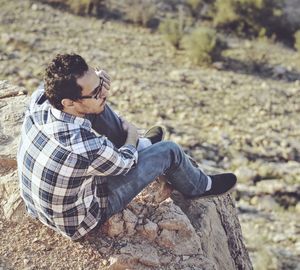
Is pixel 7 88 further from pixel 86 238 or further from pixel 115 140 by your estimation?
pixel 86 238

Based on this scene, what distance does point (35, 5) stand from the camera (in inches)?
405

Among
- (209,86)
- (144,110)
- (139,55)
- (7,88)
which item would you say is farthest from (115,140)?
(139,55)

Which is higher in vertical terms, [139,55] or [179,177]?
[179,177]

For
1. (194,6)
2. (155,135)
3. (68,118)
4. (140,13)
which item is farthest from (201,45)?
(68,118)

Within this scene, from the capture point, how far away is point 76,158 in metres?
2.78

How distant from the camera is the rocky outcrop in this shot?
324 centimetres

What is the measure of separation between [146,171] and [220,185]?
643mm

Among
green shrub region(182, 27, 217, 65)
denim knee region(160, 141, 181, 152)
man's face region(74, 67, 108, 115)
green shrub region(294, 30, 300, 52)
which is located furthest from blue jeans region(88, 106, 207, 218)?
green shrub region(294, 30, 300, 52)

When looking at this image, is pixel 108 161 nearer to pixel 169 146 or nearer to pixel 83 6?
pixel 169 146

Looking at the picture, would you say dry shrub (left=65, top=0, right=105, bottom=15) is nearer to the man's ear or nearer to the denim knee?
the denim knee

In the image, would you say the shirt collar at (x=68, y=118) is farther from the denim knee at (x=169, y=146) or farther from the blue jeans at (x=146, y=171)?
the denim knee at (x=169, y=146)

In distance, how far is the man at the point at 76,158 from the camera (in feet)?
9.12

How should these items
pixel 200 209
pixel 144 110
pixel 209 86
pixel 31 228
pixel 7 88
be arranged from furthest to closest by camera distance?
1. pixel 209 86
2. pixel 144 110
3. pixel 7 88
4. pixel 200 209
5. pixel 31 228

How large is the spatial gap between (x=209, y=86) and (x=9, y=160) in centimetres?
541
